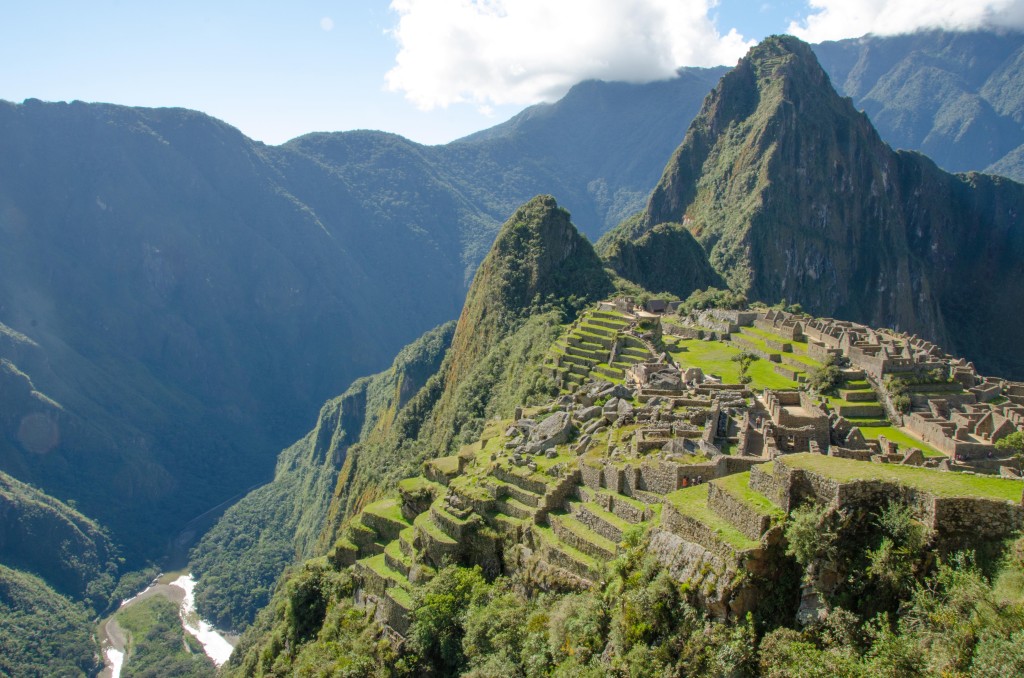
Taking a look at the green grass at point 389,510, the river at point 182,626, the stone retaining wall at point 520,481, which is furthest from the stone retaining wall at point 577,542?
the river at point 182,626

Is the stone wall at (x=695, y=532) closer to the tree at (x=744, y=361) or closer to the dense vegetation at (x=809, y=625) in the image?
the dense vegetation at (x=809, y=625)

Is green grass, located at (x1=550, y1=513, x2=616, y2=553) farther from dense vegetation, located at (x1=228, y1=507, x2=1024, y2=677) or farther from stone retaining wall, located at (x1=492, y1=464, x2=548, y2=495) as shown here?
stone retaining wall, located at (x1=492, y1=464, x2=548, y2=495)

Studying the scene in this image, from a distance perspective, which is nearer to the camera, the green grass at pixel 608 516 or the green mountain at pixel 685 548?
the green mountain at pixel 685 548

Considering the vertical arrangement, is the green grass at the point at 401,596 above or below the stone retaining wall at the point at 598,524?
below

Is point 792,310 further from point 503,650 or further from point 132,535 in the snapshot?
point 132,535

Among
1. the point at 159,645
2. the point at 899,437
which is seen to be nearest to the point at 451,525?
the point at 899,437

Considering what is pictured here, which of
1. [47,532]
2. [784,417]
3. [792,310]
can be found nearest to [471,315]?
[792,310]

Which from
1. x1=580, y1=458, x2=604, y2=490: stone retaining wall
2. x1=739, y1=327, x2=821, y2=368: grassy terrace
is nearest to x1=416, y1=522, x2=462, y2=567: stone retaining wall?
x1=580, y1=458, x2=604, y2=490: stone retaining wall
